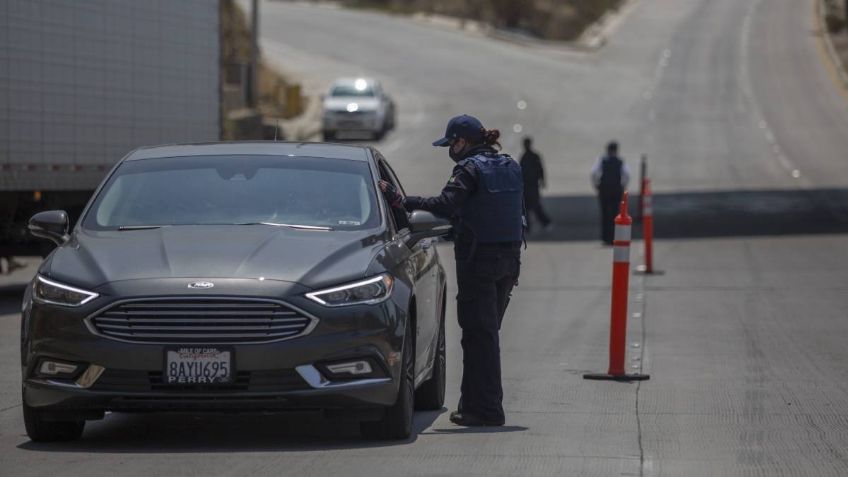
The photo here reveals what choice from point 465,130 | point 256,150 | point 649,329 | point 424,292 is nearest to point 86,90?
point 649,329

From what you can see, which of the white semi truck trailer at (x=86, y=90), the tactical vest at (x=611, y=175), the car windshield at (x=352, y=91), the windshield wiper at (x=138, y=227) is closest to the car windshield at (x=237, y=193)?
the windshield wiper at (x=138, y=227)

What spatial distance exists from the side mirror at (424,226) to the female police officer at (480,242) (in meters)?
0.10

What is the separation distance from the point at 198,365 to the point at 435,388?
2.57 meters

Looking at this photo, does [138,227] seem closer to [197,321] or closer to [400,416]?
[197,321]

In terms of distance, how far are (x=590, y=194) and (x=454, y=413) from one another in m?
29.0

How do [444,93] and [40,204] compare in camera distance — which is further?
[444,93]

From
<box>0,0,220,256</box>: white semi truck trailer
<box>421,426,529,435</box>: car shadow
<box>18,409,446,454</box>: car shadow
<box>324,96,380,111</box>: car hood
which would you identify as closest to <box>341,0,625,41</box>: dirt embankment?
<box>324,96,380,111</box>: car hood

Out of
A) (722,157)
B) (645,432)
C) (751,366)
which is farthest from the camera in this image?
(722,157)

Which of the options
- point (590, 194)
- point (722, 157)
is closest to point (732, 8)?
point (722, 157)

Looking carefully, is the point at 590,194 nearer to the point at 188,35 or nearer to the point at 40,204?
the point at 188,35

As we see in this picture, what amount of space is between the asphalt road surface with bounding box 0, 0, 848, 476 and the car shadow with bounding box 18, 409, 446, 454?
0.08 ft

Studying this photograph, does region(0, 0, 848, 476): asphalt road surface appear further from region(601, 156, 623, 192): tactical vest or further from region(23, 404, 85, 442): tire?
region(601, 156, 623, 192): tactical vest

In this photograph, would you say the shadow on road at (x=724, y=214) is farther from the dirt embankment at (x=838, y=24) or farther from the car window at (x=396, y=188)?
the dirt embankment at (x=838, y=24)

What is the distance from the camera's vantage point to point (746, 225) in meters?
30.8
